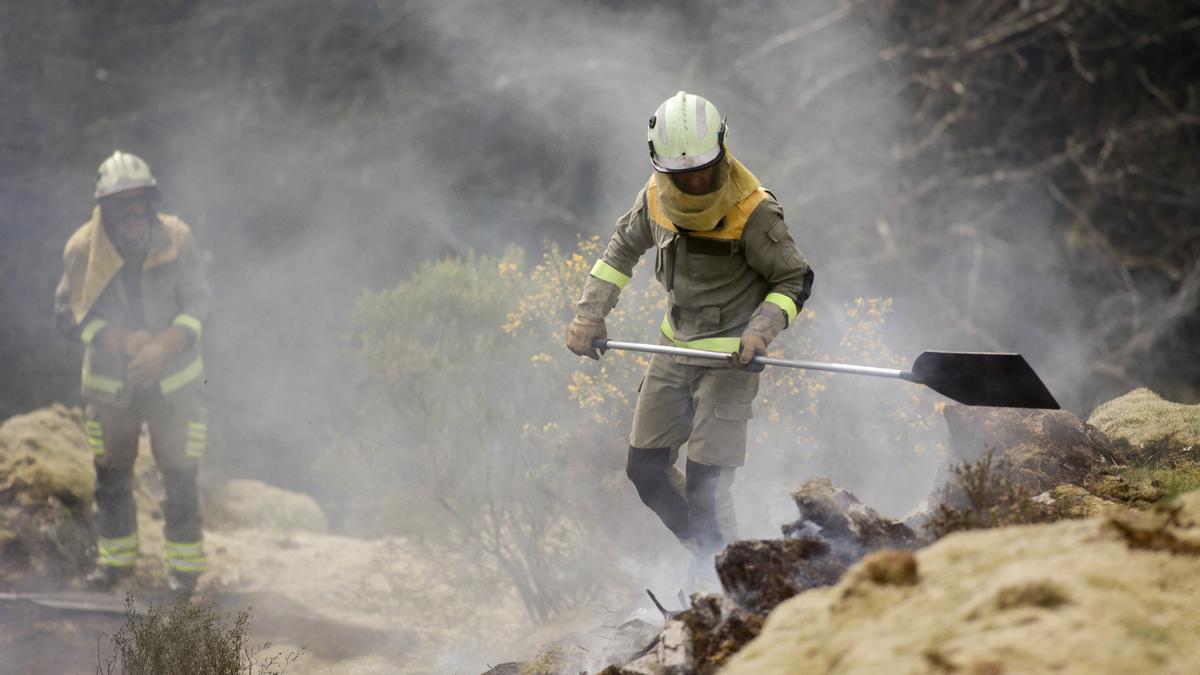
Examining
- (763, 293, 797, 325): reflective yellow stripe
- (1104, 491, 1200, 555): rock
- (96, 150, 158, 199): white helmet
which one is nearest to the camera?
(1104, 491, 1200, 555): rock

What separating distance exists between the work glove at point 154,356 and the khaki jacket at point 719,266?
354 cm

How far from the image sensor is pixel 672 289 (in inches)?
181

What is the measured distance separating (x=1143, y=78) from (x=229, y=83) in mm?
7830

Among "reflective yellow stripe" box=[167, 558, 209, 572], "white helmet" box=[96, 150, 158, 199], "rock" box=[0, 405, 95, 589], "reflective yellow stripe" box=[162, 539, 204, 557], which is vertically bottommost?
"reflective yellow stripe" box=[167, 558, 209, 572]

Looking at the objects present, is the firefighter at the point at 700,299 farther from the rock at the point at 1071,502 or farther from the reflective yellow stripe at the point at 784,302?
the rock at the point at 1071,502

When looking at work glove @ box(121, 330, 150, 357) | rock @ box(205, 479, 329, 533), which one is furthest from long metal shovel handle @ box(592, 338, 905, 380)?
rock @ box(205, 479, 329, 533)

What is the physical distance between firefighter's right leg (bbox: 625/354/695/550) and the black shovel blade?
1.03 meters

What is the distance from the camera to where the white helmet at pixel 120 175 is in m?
6.82

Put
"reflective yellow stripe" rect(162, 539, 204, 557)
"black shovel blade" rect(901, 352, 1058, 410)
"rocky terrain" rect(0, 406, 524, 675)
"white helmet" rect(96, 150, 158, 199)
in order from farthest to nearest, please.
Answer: "reflective yellow stripe" rect(162, 539, 204, 557) < "white helmet" rect(96, 150, 158, 199) < "rocky terrain" rect(0, 406, 524, 675) < "black shovel blade" rect(901, 352, 1058, 410)

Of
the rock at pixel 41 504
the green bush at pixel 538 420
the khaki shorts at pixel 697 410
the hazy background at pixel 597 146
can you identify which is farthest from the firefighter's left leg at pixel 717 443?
the rock at pixel 41 504

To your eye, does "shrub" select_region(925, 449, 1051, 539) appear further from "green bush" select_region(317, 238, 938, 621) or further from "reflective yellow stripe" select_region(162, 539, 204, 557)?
"reflective yellow stripe" select_region(162, 539, 204, 557)

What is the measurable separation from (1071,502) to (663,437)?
1.64 m

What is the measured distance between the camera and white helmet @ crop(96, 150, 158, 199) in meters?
6.82

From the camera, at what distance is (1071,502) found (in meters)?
3.94
